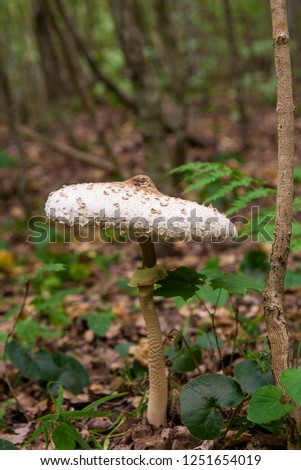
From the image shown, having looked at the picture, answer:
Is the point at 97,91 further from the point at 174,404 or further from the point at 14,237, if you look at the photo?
the point at 174,404

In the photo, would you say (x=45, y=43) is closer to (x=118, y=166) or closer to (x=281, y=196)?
(x=118, y=166)

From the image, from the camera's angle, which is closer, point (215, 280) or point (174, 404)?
point (215, 280)

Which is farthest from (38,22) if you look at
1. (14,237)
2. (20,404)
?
(20,404)

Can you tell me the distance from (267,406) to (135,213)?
3.10 feet

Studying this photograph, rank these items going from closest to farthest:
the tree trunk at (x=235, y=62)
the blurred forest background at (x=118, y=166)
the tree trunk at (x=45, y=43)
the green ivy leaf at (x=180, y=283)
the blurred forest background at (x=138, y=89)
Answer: the green ivy leaf at (x=180, y=283) < the blurred forest background at (x=118, y=166) < the blurred forest background at (x=138, y=89) < the tree trunk at (x=235, y=62) < the tree trunk at (x=45, y=43)

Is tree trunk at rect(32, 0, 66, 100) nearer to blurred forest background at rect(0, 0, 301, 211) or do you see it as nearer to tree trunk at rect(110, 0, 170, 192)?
blurred forest background at rect(0, 0, 301, 211)

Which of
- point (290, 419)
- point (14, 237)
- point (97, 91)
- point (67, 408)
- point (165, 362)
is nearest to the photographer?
point (290, 419)

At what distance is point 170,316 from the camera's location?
→ 4.94 metres

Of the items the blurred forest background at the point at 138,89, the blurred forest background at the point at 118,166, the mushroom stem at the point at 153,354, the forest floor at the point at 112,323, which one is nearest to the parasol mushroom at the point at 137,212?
the mushroom stem at the point at 153,354

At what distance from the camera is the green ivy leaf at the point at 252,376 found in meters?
2.41

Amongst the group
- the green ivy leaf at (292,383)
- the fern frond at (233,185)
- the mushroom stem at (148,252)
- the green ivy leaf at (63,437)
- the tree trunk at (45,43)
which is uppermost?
the tree trunk at (45,43)

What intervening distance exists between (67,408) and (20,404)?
0.34 meters

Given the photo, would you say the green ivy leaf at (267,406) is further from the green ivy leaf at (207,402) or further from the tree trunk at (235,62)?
the tree trunk at (235,62)

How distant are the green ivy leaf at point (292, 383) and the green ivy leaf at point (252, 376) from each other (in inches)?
13.0
